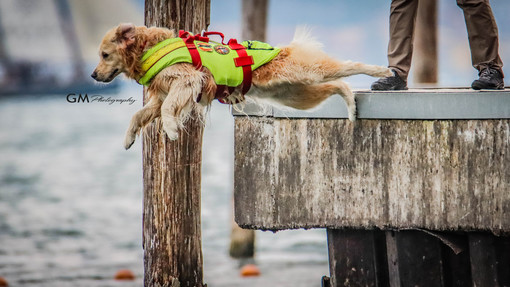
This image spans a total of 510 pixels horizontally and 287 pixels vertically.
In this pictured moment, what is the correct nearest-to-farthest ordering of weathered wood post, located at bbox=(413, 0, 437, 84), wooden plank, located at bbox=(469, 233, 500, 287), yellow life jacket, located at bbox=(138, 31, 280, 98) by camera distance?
yellow life jacket, located at bbox=(138, 31, 280, 98) < wooden plank, located at bbox=(469, 233, 500, 287) < weathered wood post, located at bbox=(413, 0, 437, 84)

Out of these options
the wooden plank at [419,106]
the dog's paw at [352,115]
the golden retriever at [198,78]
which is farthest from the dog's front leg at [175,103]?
the dog's paw at [352,115]

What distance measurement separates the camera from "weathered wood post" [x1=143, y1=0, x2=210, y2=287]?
529cm

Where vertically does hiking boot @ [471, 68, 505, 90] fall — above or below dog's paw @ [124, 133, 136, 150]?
above

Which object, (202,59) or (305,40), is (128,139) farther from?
(305,40)

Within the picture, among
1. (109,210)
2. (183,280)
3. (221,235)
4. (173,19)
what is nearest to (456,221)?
(183,280)

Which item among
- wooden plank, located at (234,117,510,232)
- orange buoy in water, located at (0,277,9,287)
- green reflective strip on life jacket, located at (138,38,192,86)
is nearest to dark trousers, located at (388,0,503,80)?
wooden plank, located at (234,117,510,232)

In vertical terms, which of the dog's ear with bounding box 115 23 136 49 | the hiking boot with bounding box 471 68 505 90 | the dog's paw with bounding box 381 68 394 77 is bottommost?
the hiking boot with bounding box 471 68 505 90

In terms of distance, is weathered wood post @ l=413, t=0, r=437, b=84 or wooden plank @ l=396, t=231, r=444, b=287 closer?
wooden plank @ l=396, t=231, r=444, b=287

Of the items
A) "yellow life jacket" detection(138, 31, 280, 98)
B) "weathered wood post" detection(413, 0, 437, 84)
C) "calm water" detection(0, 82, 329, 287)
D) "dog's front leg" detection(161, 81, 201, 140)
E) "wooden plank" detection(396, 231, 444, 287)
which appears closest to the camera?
"dog's front leg" detection(161, 81, 201, 140)

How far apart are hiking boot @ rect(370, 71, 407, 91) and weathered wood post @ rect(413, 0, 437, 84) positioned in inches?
193

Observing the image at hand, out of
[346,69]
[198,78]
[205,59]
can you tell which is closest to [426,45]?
[346,69]

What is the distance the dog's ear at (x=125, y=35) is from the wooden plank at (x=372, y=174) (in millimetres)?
1044

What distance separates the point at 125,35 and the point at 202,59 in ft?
1.82

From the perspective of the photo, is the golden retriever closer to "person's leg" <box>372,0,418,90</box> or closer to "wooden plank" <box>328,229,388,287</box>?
"person's leg" <box>372,0,418,90</box>
